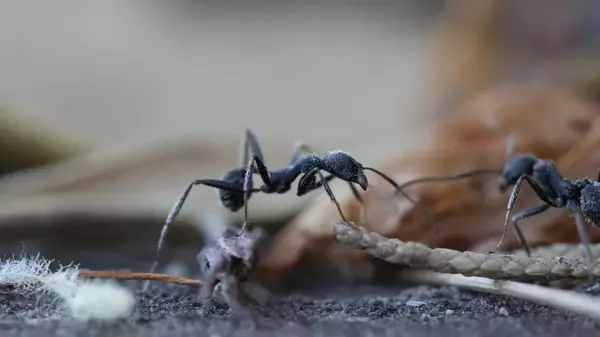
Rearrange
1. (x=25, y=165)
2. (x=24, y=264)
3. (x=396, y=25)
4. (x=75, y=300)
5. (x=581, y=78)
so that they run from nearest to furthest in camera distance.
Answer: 1. (x=75, y=300)
2. (x=24, y=264)
3. (x=25, y=165)
4. (x=581, y=78)
5. (x=396, y=25)

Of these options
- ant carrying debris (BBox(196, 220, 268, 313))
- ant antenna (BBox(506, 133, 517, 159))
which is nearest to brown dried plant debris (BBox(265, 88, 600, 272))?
ant antenna (BBox(506, 133, 517, 159))

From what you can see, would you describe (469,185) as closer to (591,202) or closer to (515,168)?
(515,168)

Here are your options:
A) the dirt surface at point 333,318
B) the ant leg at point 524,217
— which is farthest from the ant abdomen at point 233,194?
the ant leg at point 524,217

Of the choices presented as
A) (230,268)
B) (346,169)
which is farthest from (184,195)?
(230,268)

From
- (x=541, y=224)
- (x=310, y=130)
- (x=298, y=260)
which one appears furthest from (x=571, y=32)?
(x=298, y=260)

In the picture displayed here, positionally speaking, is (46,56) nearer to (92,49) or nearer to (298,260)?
(92,49)

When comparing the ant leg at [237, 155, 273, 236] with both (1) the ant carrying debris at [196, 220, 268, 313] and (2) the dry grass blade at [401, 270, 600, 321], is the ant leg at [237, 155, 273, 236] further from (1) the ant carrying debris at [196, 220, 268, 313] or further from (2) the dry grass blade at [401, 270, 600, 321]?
(2) the dry grass blade at [401, 270, 600, 321]
